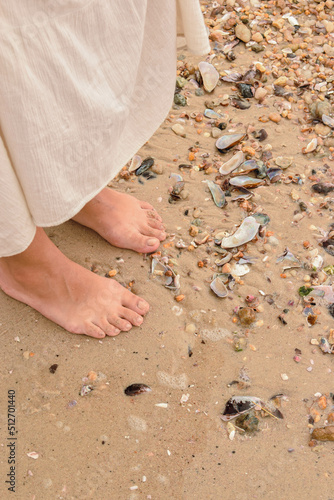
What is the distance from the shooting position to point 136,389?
1531mm

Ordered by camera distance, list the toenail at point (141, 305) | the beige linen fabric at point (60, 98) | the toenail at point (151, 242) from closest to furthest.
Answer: the beige linen fabric at point (60, 98)
the toenail at point (141, 305)
the toenail at point (151, 242)

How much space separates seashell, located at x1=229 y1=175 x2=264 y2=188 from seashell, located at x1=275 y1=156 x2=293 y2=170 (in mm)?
135

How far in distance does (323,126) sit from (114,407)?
64.0 inches

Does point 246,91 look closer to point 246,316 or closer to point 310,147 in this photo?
point 310,147

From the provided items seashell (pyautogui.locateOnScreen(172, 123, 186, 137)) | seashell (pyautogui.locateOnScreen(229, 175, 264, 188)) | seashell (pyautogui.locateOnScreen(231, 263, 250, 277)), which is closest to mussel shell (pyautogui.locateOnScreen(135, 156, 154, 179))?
seashell (pyautogui.locateOnScreen(172, 123, 186, 137))

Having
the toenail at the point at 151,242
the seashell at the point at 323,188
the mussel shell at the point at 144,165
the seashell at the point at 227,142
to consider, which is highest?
the mussel shell at the point at 144,165

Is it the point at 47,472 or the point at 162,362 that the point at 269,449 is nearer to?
the point at 162,362

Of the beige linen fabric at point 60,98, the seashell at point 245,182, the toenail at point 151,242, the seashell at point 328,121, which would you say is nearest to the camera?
the beige linen fabric at point 60,98

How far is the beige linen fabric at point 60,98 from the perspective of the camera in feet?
3.15

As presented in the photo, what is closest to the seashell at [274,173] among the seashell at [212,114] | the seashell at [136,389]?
the seashell at [212,114]

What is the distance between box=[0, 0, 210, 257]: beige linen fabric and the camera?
960 mm

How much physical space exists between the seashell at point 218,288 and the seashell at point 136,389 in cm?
41

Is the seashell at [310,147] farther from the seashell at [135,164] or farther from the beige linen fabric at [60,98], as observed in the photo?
the beige linen fabric at [60,98]

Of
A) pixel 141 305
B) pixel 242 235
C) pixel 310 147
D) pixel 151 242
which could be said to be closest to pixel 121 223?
pixel 151 242
